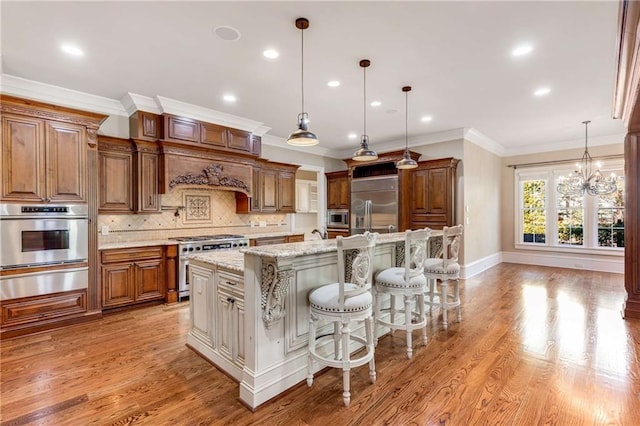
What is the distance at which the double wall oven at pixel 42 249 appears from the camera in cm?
321

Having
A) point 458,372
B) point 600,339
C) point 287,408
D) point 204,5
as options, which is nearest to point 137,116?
point 204,5

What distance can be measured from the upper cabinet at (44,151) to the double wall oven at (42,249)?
16 centimetres

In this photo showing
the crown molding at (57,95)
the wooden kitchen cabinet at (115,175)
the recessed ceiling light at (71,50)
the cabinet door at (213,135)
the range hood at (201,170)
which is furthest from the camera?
the cabinet door at (213,135)

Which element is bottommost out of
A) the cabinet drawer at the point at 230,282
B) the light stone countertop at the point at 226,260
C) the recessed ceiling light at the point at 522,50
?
the cabinet drawer at the point at 230,282

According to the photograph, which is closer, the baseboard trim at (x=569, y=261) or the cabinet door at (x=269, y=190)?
the cabinet door at (x=269, y=190)

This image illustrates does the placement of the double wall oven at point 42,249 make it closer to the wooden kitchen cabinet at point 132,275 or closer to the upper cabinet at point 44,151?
the upper cabinet at point 44,151

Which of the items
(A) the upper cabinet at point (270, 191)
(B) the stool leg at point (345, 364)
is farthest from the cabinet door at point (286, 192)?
(B) the stool leg at point (345, 364)

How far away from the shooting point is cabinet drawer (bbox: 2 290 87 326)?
10.6ft

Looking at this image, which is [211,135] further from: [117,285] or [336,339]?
[336,339]

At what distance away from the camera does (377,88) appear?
12.9 ft

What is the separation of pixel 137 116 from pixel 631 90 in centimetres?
582

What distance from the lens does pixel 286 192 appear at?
21.0ft

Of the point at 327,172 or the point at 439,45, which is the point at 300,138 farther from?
the point at 327,172

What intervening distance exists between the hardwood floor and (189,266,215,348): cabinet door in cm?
21
